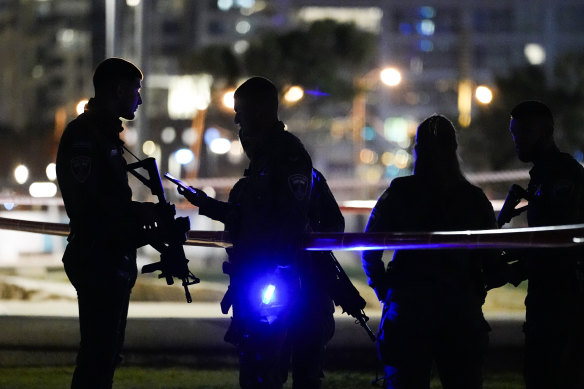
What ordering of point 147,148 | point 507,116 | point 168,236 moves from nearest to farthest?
point 168,236 < point 147,148 < point 507,116

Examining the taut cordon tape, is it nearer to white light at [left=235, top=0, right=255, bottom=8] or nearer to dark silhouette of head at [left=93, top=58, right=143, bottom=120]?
dark silhouette of head at [left=93, top=58, right=143, bottom=120]

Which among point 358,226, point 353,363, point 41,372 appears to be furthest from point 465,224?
point 358,226

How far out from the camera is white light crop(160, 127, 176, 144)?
75250 mm

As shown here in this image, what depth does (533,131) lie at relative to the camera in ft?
14.6

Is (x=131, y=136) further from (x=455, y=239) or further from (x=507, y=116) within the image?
(x=455, y=239)

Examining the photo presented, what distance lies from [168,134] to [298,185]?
71889 millimetres

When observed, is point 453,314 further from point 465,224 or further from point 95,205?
point 95,205

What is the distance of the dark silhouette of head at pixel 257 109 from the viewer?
433cm

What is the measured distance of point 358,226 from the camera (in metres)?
27.4

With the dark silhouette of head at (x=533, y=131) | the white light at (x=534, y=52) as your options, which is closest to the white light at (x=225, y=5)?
the white light at (x=534, y=52)

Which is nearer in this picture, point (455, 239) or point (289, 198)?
point (455, 239)

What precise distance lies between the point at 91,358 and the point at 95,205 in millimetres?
686

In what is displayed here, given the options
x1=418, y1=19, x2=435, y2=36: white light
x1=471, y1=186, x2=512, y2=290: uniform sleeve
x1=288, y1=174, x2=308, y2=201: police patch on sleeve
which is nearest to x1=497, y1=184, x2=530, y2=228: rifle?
x1=471, y1=186, x2=512, y2=290: uniform sleeve

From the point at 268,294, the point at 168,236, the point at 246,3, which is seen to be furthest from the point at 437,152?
the point at 246,3
